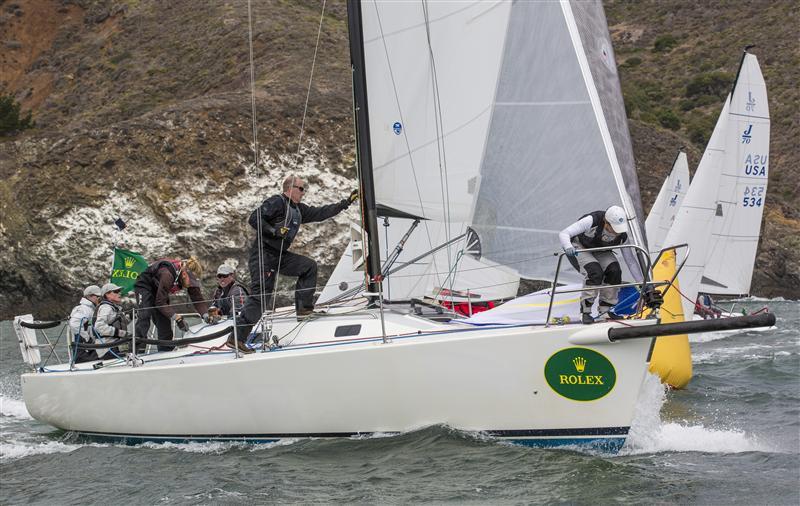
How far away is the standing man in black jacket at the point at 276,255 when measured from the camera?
777 centimetres

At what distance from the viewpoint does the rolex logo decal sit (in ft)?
20.8

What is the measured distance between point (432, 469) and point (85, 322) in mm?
3988

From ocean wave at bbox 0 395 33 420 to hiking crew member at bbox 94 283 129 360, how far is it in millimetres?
1895

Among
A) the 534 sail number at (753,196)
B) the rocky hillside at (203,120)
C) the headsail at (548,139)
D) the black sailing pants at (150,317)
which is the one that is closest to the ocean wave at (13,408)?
the black sailing pants at (150,317)

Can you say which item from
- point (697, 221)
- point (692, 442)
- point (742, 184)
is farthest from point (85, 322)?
point (742, 184)

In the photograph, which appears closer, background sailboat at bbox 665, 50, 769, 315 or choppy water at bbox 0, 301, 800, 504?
choppy water at bbox 0, 301, 800, 504

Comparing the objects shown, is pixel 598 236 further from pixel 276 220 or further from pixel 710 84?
pixel 710 84

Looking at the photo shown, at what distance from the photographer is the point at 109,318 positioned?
8516mm

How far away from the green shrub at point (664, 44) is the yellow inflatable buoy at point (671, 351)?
49.1 meters

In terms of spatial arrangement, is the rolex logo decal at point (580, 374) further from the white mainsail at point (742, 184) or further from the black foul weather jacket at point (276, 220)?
the white mainsail at point (742, 184)

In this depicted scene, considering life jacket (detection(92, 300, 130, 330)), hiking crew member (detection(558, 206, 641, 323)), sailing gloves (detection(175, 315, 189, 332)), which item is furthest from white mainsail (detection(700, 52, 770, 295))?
life jacket (detection(92, 300, 130, 330))

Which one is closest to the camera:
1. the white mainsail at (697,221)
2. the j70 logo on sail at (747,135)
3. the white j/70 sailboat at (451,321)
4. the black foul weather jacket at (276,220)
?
the white j/70 sailboat at (451,321)

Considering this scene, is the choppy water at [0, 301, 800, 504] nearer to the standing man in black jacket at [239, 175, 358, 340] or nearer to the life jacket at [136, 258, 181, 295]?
the standing man in black jacket at [239, 175, 358, 340]

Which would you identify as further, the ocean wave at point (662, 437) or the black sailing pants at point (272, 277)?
the black sailing pants at point (272, 277)
